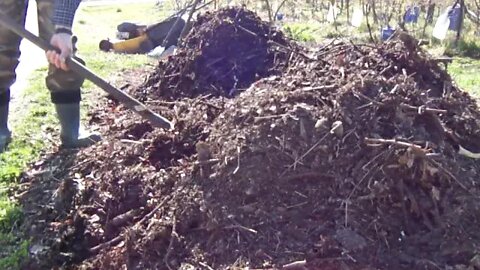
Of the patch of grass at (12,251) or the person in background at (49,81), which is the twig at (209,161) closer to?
the patch of grass at (12,251)

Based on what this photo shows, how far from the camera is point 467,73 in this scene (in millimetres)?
8469

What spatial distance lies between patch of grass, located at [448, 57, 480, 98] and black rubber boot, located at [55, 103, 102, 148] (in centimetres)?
354

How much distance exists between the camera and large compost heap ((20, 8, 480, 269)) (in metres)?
2.96

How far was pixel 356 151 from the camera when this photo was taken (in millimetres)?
3160

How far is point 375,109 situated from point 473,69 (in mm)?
6262

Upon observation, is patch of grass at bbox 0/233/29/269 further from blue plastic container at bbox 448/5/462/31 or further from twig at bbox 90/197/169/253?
blue plastic container at bbox 448/5/462/31

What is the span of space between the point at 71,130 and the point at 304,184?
7.07 ft

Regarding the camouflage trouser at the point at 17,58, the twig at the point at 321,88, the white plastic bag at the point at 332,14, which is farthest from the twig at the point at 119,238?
the white plastic bag at the point at 332,14

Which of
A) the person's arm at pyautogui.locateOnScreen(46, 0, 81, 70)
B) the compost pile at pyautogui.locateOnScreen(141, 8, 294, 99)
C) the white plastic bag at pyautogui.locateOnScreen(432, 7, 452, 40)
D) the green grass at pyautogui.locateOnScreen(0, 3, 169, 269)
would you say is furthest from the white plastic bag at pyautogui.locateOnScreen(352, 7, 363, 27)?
the person's arm at pyautogui.locateOnScreen(46, 0, 81, 70)

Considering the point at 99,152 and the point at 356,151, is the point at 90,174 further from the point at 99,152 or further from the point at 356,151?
the point at 356,151

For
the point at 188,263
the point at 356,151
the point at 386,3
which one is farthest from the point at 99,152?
the point at 386,3

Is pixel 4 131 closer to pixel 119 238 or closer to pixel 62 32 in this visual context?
pixel 62 32

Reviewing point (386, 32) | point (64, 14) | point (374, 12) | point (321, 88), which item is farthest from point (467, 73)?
point (64, 14)

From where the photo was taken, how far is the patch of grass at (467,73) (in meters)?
6.94
